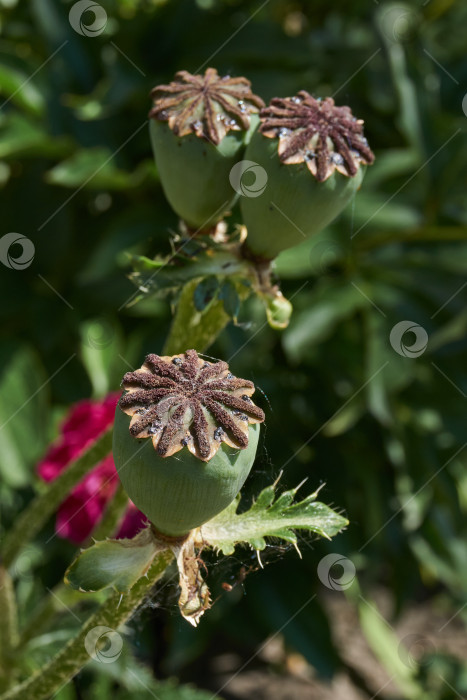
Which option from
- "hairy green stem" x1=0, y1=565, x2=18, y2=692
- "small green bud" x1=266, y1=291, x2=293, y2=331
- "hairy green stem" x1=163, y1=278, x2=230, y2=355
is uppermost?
"small green bud" x1=266, y1=291, x2=293, y2=331

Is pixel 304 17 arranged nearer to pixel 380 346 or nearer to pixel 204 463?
pixel 380 346

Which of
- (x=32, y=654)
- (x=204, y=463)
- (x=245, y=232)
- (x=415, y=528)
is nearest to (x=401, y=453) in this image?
(x=415, y=528)

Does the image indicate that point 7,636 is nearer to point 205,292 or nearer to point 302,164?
point 205,292

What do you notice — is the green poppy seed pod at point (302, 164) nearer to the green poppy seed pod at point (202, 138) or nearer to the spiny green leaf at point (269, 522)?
the green poppy seed pod at point (202, 138)

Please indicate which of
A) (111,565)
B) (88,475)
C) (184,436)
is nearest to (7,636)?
(88,475)

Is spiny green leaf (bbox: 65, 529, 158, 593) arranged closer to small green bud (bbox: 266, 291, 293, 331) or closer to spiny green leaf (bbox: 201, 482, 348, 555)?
spiny green leaf (bbox: 201, 482, 348, 555)

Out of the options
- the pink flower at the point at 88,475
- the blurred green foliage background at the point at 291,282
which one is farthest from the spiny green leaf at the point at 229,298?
the blurred green foliage background at the point at 291,282

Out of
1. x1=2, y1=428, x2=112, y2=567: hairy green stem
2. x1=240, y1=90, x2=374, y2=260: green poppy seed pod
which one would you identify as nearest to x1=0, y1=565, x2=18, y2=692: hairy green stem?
x1=2, y1=428, x2=112, y2=567: hairy green stem
